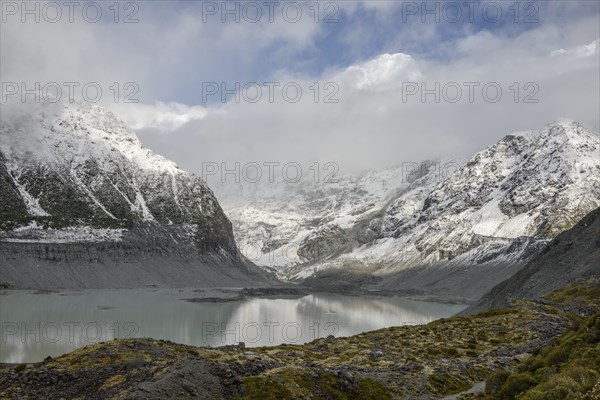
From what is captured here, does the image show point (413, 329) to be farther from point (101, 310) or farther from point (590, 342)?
point (101, 310)

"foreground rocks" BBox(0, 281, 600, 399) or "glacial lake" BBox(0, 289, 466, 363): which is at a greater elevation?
"foreground rocks" BBox(0, 281, 600, 399)

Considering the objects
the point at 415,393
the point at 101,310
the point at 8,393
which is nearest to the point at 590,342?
the point at 415,393

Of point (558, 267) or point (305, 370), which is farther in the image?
point (558, 267)

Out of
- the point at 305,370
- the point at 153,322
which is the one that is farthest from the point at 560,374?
the point at 153,322

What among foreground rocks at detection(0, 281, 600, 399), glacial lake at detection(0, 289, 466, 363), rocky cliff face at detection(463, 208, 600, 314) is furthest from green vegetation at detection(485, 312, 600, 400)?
rocky cliff face at detection(463, 208, 600, 314)

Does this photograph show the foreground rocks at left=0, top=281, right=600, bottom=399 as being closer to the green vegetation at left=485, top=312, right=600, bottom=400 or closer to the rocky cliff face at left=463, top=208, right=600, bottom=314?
the green vegetation at left=485, top=312, right=600, bottom=400

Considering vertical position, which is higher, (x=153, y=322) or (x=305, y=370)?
(x=305, y=370)

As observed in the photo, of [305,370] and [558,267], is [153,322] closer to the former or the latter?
[558,267]
